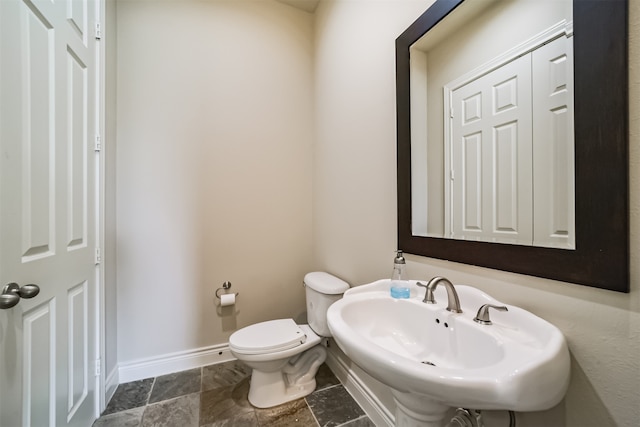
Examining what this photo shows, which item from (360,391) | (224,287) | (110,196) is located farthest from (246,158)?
(360,391)

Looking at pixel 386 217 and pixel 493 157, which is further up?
pixel 493 157

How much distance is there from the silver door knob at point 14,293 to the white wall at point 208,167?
88 cm

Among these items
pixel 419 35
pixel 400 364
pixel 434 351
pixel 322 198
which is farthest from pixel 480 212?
pixel 322 198

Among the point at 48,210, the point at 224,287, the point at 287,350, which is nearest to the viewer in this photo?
the point at 48,210

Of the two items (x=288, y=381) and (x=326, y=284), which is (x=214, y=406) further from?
(x=326, y=284)

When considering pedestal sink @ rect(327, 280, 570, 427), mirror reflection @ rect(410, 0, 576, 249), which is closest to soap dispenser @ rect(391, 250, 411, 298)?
pedestal sink @ rect(327, 280, 570, 427)

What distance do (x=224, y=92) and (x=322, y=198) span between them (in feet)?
3.43

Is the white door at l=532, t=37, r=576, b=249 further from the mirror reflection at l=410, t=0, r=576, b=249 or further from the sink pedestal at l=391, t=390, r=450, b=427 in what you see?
the sink pedestal at l=391, t=390, r=450, b=427

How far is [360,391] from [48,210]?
1671 mm

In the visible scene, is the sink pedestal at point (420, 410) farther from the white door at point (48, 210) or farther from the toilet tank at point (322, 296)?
the white door at point (48, 210)

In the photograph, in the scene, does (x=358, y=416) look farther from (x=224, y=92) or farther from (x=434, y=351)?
(x=224, y=92)

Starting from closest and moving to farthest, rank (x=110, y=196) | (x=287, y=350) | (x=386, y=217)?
1. (x=386, y=217)
2. (x=287, y=350)
3. (x=110, y=196)

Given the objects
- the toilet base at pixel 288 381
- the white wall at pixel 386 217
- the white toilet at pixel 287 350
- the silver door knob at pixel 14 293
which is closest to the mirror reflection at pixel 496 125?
the white wall at pixel 386 217

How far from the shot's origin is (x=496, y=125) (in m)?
0.86
